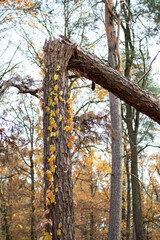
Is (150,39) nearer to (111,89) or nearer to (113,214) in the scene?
(111,89)

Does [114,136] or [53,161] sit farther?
[114,136]

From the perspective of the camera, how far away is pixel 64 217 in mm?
2826

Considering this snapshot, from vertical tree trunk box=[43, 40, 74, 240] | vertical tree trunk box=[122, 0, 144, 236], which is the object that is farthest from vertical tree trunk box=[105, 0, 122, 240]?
vertical tree trunk box=[43, 40, 74, 240]

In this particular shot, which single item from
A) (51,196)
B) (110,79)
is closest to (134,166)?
(110,79)

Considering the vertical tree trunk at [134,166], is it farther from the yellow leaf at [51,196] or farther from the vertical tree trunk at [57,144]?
the yellow leaf at [51,196]

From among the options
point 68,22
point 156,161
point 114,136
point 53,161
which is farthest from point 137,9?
point 156,161

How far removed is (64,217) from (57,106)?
1.33 m

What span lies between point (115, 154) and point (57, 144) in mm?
2985

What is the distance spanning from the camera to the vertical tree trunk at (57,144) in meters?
2.83

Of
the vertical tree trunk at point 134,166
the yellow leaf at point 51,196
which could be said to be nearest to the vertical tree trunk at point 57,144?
the yellow leaf at point 51,196

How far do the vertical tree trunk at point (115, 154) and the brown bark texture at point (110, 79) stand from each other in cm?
112

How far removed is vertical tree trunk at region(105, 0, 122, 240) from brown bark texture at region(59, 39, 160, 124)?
3.66 feet

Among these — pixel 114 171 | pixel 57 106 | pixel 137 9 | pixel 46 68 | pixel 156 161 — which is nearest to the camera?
pixel 57 106

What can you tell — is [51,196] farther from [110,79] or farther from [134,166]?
[134,166]
